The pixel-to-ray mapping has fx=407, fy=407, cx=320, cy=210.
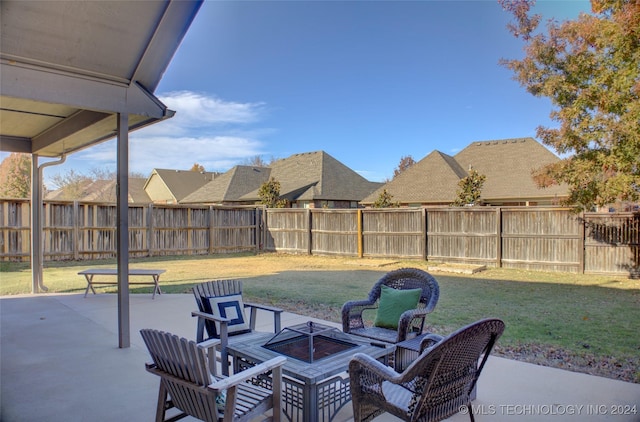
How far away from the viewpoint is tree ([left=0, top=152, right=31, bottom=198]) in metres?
27.8

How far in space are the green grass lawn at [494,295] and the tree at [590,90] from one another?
2.37 meters

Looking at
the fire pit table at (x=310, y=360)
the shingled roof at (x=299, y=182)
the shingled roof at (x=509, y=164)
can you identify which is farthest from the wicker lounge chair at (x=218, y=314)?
the shingled roof at (x=299, y=182)

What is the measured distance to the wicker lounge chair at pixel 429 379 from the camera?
2.33 m

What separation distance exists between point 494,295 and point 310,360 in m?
5.92

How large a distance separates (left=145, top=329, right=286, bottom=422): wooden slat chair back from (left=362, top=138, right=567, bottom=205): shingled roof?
59.0 ft

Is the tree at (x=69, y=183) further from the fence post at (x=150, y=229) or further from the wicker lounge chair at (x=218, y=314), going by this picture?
the wicker lounge chair at (x=218, y=314)

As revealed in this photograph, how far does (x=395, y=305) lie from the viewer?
4.25 meters

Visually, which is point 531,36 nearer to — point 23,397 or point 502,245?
point 502,245

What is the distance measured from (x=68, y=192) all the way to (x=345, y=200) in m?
23.0

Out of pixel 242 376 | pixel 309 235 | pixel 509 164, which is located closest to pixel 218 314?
pixel 242 376

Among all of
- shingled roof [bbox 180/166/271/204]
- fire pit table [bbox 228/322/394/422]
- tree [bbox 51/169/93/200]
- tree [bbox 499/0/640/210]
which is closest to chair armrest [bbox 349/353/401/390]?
fire pit table [bbox 228/322/394/422]

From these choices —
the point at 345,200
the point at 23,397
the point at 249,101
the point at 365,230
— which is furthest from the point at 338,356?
the point at 249,101

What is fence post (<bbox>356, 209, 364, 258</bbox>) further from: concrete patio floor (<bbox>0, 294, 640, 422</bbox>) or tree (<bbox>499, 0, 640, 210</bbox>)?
concrete patio floor (<bbox>0, 294, 640, 422</bbox>)

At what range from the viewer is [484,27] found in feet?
40.1
